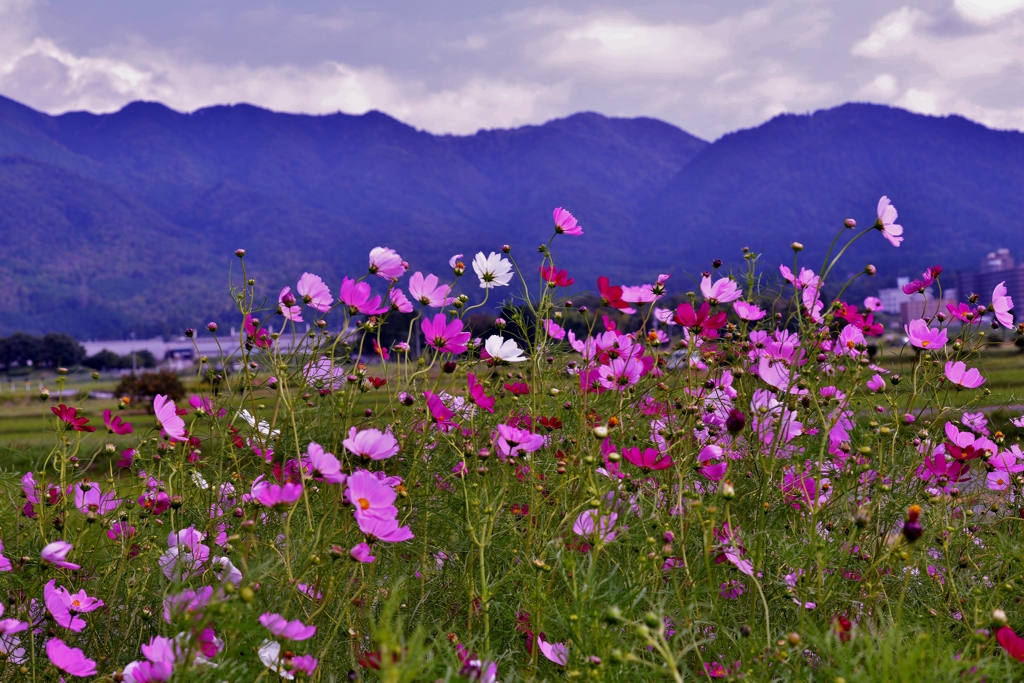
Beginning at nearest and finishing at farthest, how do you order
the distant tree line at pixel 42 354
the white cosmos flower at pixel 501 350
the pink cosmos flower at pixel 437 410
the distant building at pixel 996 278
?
the pink cosmos flower at pixel 437 410
the white cosmos flower at pixel 501 350
the distant tree line at pixel 42 354
the distant building at pixel 996 278

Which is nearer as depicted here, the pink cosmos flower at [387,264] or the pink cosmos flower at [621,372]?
the pink cosmos flower at [387,264]

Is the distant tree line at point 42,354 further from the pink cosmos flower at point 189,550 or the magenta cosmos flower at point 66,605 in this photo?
the pink cosmos flower at point 189,550

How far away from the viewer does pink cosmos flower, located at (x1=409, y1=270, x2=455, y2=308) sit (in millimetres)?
1866

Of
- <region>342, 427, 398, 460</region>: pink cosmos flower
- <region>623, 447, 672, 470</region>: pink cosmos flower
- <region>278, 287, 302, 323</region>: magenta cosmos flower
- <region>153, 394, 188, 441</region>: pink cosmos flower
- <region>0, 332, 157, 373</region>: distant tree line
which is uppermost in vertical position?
<region>278, 287, 302, 323</region>: magenta cosmos flower

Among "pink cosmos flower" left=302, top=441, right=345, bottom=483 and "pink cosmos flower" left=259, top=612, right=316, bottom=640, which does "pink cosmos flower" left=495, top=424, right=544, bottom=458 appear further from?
"pink cosmos flower" left=259, top=612, right=316, bottom=640

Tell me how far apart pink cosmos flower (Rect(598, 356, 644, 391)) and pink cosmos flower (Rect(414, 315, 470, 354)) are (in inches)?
16.9

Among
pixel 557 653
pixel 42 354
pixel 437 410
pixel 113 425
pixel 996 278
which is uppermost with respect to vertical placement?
pixel 437 410

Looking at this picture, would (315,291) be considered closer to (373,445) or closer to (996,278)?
(373,445)

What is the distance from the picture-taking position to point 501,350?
200cm

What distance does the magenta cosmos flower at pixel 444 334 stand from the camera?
1.73 metres

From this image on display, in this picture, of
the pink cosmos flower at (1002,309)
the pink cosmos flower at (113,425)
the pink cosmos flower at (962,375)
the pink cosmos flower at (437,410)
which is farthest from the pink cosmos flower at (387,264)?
the pink cosmos flower at (1002,309)

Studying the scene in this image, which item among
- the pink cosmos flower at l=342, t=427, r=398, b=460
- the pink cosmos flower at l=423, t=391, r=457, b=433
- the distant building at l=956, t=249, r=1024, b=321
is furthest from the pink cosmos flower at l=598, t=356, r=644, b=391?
the distant building at l=956, t=249, r=1024, b=321

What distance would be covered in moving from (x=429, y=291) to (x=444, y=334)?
177 millimetres

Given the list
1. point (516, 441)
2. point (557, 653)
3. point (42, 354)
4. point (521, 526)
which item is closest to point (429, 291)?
point (516, 441)
